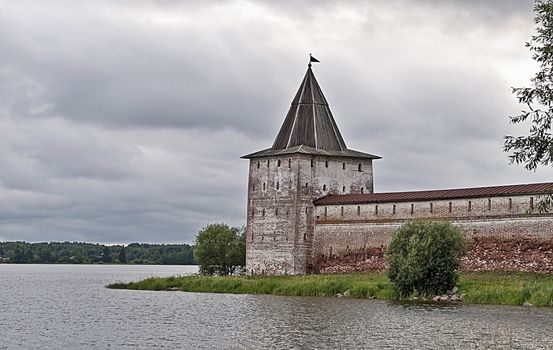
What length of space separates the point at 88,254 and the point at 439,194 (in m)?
121

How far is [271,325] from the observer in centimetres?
2417

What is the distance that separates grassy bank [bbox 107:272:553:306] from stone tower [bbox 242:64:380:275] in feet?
8.25

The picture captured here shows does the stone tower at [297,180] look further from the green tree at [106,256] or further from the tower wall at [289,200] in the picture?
the green tree at [106,256]

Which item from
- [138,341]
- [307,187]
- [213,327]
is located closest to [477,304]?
[213,327]

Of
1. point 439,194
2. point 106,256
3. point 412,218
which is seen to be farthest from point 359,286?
point 106,256

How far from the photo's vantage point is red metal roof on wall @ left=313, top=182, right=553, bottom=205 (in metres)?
35.0

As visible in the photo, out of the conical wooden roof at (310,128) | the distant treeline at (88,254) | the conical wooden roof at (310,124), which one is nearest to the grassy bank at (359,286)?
the conical wooden roof at (310,128)

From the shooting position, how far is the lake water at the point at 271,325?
2027 cm

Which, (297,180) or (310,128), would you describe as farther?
(310,128)

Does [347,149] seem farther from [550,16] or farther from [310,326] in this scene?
[550,16]

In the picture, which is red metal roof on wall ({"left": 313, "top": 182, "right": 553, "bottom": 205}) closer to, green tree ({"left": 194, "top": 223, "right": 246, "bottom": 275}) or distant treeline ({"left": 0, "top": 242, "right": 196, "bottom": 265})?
green tree ({"left": 194, "top": 223, "right": 246, "bottom": 275})

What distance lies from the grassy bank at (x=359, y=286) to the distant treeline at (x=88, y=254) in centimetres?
8411

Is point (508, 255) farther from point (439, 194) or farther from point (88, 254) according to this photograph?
point (88, 254)

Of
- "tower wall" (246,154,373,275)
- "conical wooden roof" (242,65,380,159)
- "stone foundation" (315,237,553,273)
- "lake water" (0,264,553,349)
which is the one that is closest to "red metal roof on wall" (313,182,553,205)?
"tower wall" (246,154,373,275)
